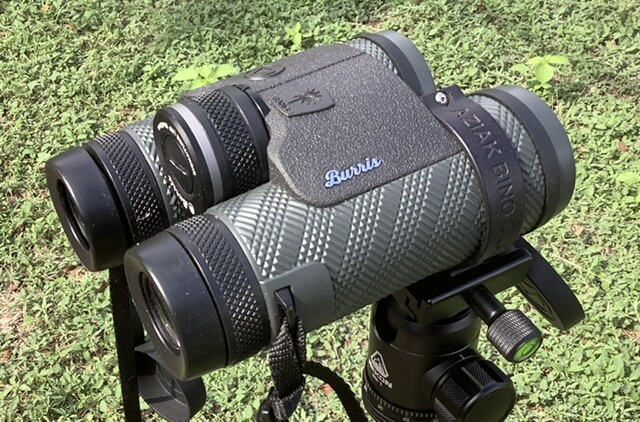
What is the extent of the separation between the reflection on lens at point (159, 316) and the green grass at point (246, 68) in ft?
3.84

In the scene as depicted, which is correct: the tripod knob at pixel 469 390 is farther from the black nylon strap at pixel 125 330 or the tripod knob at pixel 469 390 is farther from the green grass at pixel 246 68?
the green grass at pixel 246 68

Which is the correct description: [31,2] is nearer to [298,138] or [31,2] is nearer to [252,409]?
[252,409]

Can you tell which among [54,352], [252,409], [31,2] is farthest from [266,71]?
[31,2]

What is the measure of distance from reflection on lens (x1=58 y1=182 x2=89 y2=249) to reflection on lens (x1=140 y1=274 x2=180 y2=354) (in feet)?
0.98

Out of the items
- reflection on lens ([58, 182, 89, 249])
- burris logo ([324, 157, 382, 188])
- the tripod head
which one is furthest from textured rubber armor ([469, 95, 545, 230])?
reflection on lens ([58, 182, 89, 249])

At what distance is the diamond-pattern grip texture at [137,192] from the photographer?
1.42 meters

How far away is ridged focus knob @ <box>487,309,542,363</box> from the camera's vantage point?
1263 mm

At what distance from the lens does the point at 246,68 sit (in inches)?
131

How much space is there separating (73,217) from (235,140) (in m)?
0.40

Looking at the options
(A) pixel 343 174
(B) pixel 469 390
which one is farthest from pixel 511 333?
(A) pixel 343 174

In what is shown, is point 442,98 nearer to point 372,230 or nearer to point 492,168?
point 492,168

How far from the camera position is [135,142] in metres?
1.45

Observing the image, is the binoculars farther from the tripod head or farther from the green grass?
the green grass

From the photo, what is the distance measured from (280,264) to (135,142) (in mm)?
457
